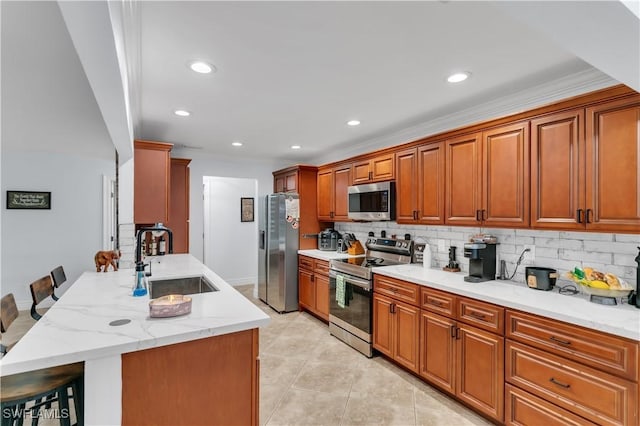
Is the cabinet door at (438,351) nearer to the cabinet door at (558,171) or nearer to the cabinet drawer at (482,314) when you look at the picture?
the cabinet drawer at (482,314)

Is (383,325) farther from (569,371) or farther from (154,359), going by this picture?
(154,359)

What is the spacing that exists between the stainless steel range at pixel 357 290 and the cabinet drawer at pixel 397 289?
3.9 inches

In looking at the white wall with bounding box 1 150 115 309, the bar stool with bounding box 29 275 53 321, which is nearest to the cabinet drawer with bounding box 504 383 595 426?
the bar stool with bounding box 29 275 53 321

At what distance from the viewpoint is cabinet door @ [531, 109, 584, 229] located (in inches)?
81.0

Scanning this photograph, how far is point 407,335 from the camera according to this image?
2857 mm

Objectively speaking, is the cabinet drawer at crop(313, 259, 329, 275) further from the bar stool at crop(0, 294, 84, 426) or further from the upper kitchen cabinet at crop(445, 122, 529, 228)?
the bar stool at crop(0, 294, 84, 426)

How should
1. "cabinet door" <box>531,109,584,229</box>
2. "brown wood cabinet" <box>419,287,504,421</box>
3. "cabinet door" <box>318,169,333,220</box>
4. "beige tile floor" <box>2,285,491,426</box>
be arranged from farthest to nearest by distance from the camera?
"cabinet door" <box>318,169,333,220</box>, "beige tile floor" <box>2,285,491,426</box>, "brown wood cabinet" <box>419,287,504,421</box>, "cabinet door" <box>531,109,584,229</box>

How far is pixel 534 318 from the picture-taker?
1.95 meters

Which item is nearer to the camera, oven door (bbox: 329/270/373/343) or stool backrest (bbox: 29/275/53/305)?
stool backrest (bbox: 29/275/53/305)

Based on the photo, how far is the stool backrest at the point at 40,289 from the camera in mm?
2174

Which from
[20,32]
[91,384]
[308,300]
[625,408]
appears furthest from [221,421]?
[308,300]

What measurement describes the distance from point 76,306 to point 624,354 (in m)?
3.02

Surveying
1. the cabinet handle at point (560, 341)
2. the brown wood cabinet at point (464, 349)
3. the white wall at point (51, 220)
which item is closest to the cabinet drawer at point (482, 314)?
the brown wood cabinet at point (464, 349)

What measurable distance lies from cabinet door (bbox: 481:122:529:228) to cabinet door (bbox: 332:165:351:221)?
1.92 meters
